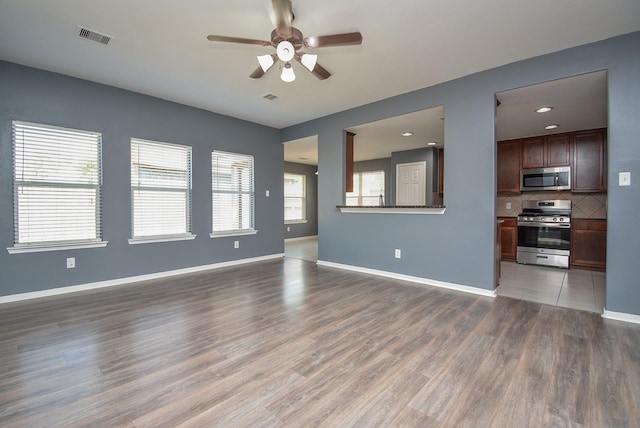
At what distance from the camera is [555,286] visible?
153 inches

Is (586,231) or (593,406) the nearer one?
(593,406)

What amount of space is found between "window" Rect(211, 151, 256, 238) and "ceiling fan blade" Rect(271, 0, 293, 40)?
324 centimetres

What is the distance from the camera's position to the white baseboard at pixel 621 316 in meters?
2.67

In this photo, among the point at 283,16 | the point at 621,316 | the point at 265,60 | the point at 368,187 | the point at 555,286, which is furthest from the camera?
the point at 368,187

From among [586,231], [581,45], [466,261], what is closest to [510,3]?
[581,45]

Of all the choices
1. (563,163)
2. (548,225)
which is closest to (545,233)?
(548,225)

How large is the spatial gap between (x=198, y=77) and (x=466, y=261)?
13.5 ft

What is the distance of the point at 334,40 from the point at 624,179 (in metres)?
2.96

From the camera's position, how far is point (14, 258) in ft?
10.8

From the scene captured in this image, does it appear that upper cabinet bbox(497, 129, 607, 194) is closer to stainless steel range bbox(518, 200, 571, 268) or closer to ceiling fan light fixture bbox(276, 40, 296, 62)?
stainless steel range bbox(518, 200, 571, 268)

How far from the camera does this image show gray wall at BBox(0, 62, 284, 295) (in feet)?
10.8

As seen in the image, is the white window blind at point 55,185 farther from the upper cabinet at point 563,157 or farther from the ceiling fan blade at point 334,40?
the upper cabinet at point 563,157

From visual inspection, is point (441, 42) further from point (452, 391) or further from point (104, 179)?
point (104, 179)

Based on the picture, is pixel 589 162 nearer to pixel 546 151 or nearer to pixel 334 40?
pixel 546 151
